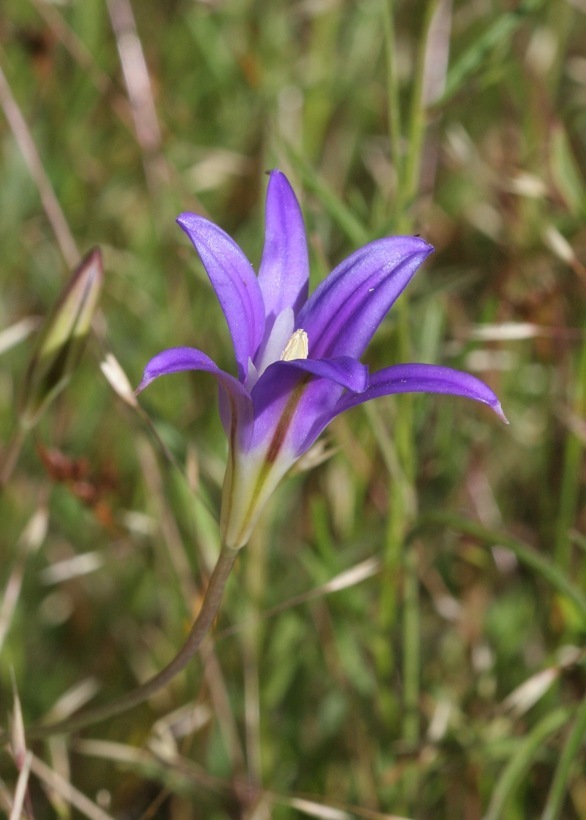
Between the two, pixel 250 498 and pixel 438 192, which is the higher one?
pixel 250 498

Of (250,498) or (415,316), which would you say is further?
(415,316)

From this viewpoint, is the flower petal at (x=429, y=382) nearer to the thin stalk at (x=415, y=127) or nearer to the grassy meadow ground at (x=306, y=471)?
the grassy meadow ground at (x=306, y=471)

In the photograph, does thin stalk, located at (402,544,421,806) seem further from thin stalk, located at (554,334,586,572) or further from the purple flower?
the purple flower

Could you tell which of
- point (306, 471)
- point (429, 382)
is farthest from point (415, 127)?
point (429, 382)

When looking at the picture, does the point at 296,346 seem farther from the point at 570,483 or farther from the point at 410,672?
the point at 570,483

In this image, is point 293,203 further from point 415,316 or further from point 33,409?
point 415,316

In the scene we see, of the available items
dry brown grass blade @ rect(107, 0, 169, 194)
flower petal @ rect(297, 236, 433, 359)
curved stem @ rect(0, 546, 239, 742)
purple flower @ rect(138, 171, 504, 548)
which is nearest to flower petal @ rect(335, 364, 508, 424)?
purple flower @ rect(138, 171, 504, 548)

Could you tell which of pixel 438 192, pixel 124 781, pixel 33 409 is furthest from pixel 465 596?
pixel 438 192
